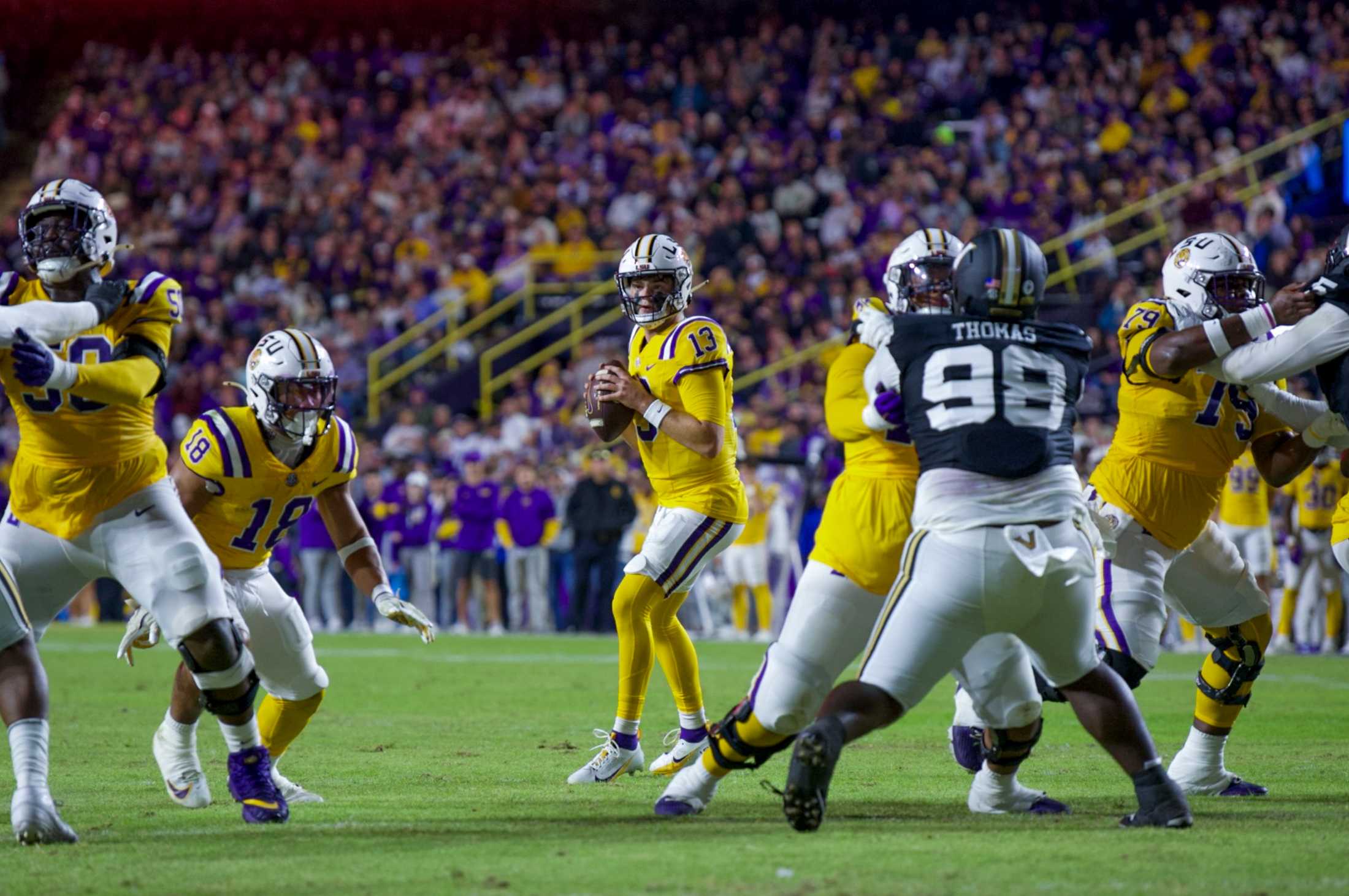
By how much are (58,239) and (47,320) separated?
0.52 meters

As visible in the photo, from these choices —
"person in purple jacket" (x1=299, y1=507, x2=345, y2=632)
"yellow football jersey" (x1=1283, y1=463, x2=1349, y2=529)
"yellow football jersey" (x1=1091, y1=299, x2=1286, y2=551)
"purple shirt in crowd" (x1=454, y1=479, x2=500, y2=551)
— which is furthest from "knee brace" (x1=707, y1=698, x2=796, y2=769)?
"person in purple jacket" (x1=299, y1=507, x2=345, y2=632)

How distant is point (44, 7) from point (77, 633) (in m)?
11.3

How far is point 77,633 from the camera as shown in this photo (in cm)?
1828

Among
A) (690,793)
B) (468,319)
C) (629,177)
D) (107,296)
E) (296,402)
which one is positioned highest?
(629,177)

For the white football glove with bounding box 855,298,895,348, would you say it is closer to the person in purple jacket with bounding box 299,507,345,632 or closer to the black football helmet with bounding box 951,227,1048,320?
the black football helmet with bounding box 951,227,1048,320

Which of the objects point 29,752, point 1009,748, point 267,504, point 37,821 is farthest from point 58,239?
point 1009,748

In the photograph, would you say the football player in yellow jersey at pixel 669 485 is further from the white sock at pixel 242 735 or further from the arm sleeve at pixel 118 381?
the arm sleeve at pixel 118 381

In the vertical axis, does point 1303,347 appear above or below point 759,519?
above

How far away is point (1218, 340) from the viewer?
5.98 meters

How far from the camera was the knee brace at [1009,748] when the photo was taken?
577 cm

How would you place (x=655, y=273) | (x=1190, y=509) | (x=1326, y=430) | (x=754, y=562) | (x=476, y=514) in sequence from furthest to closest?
(x=476, y=514)
(x=754, y=562)
(x=655, y=273)
(x=1190, y=509)
(x=1326, y=430)

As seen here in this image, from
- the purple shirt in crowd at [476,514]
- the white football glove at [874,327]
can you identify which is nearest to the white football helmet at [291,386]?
the white football glove at [874,327]

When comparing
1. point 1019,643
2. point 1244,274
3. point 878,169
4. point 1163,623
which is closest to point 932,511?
point 1019,643

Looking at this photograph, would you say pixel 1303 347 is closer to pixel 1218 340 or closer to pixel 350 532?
pixel 1218 340
